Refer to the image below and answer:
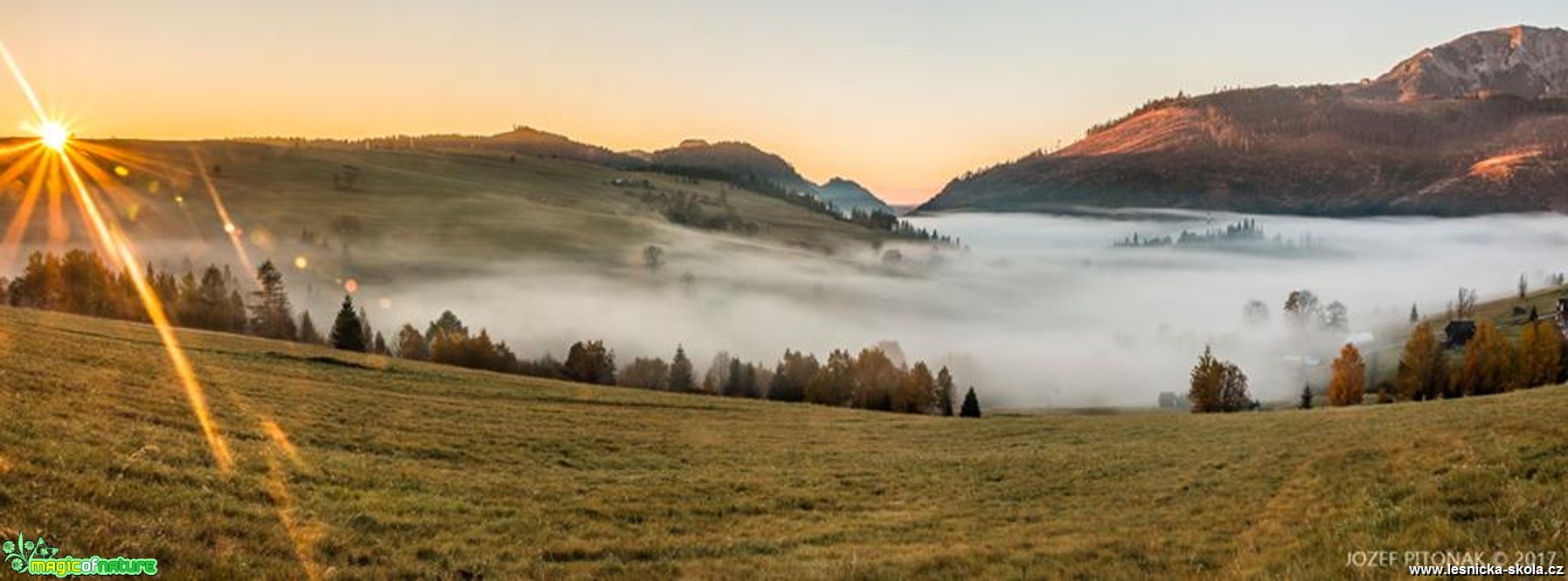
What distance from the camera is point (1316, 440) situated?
3503cm

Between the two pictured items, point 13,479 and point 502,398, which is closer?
point 13,479

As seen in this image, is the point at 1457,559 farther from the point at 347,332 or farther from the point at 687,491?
the point at 347,332

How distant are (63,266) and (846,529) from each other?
143047 mm

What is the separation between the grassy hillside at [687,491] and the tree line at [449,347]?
68.8 meters

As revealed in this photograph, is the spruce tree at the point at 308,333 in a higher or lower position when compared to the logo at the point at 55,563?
lower

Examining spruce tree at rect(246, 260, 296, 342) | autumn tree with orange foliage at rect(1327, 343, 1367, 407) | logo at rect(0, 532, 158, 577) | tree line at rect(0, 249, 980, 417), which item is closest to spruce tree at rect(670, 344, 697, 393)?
tree line at rect(0, 249, 980, 417)

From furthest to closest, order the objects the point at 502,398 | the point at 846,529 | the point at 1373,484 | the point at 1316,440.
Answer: the point at 502,398, the point at 1316,440, the point at 846,529, the point at 1373,484

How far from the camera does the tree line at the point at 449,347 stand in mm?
116750

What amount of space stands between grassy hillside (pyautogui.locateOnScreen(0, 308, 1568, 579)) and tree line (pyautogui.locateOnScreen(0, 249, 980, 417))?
226 ft

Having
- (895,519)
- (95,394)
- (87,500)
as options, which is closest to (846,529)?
(895,519)

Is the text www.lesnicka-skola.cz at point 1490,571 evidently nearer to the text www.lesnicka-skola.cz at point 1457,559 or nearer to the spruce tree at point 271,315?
the text www.lesnicka-skola.cz at point 1457,559

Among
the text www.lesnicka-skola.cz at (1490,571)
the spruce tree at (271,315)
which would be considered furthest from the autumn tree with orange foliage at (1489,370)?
the spruce tree at (271,315)

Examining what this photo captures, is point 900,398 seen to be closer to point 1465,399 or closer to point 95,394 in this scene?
point 1465,399

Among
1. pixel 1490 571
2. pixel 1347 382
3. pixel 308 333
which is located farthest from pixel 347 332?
pixel 1347 382
